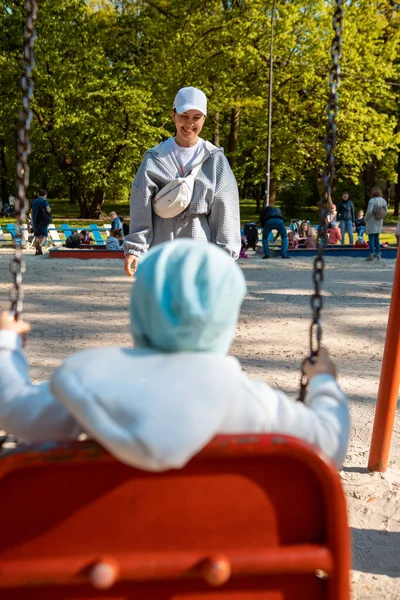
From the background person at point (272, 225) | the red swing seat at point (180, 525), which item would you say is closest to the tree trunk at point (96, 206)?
the background person at point (272, 225)

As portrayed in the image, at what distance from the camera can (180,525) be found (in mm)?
1167

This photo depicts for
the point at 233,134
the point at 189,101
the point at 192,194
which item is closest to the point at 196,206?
the point at 192,194

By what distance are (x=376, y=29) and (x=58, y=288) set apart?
20186 mm

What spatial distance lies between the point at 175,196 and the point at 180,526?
2.10 metres

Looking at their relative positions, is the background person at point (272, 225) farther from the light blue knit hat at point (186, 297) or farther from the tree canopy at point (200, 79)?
the tree canopy at point (200, 79)

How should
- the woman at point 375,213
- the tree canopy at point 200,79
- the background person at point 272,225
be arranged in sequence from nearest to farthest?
the woman at point 375,213, the background person at point 272,225, the tree canopy at point 200,79

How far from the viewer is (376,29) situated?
24.0 metres

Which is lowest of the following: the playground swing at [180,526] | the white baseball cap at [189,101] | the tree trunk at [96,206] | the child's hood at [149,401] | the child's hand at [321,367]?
the tree trunk at [96,206]

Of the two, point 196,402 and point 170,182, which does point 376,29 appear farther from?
point 196,402

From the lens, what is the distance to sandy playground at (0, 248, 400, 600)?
2.53 metres

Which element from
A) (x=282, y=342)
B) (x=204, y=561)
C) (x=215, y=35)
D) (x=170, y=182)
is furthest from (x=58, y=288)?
(x=215, y=35)

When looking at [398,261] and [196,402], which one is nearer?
[196,402]

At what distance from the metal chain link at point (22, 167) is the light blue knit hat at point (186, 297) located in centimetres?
48

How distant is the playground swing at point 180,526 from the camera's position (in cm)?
113
